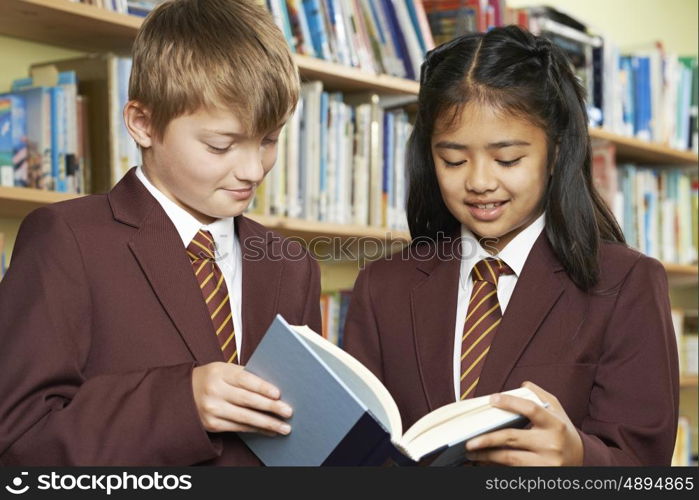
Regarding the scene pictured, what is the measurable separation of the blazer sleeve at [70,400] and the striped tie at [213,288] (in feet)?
0.43

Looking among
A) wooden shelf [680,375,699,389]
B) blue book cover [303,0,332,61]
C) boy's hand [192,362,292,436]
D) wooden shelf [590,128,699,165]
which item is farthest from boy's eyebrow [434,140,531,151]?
wooden shelf [680,375,699,389]

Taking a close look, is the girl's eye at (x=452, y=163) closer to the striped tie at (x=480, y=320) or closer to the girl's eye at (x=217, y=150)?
the striped tie at (x=480, y=320)

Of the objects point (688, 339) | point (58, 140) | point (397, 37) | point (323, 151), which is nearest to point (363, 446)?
point (58, 140)

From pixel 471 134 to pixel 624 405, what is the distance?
0.46 metres

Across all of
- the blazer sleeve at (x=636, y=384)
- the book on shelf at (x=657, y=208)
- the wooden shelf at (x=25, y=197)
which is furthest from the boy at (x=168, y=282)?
the book on shelf at (x=657, y=208)

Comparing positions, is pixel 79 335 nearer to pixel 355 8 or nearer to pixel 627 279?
pixel 627 279

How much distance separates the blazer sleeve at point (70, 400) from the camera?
1188mm

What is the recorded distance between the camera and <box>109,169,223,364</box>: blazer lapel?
1294mm

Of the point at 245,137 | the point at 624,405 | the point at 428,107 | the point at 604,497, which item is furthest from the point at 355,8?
the point at 604,497

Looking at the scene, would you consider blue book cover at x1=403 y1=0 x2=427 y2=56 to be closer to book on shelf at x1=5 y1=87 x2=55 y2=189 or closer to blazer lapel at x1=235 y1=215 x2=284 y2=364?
book on shelf at x1=5 y1=87 x2=55 y2=189

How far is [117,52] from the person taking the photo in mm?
2270

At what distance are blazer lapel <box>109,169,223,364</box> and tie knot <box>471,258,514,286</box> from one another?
0.45 m

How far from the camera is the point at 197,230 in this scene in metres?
1.38

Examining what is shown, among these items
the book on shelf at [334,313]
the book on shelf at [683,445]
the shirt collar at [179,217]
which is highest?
the shirt collar at [179,217]
